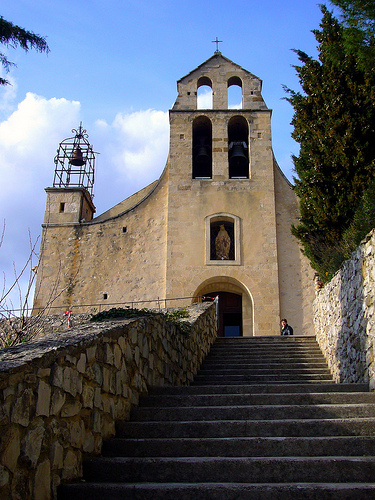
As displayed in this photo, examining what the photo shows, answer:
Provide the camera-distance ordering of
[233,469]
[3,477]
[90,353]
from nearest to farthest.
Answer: [3,477] → [233,469] → [90,353]

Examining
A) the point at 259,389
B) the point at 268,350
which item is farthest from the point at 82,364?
the point at 268,350

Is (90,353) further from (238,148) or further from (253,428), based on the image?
Result: (238,148)

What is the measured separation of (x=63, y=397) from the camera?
3.36 metres

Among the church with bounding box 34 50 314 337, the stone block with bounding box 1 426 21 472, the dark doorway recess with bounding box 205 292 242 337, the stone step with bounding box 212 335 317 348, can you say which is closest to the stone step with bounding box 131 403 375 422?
the stone block with bounding box 1 426 21 472

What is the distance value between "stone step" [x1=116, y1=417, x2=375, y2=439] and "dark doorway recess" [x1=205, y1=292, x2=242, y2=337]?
12.6m

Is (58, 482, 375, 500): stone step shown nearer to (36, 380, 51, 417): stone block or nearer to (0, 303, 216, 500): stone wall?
(0, 303, 216, 500): stone wall

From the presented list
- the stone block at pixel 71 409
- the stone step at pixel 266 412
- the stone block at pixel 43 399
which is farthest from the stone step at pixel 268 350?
the stone block at pixel 43 399

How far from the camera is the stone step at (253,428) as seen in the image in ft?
13.1

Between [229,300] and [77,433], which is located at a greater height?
[229,300]

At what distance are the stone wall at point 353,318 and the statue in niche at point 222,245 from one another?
8.16 meters

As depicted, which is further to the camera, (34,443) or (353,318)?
(353,318)

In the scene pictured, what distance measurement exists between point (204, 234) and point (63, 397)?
1327 centimetres

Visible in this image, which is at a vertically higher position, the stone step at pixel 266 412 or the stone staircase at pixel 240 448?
the stone step at pixel 266 412

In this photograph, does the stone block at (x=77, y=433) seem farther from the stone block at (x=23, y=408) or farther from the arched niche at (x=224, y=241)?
the arched niche at (x=224, y=241)
